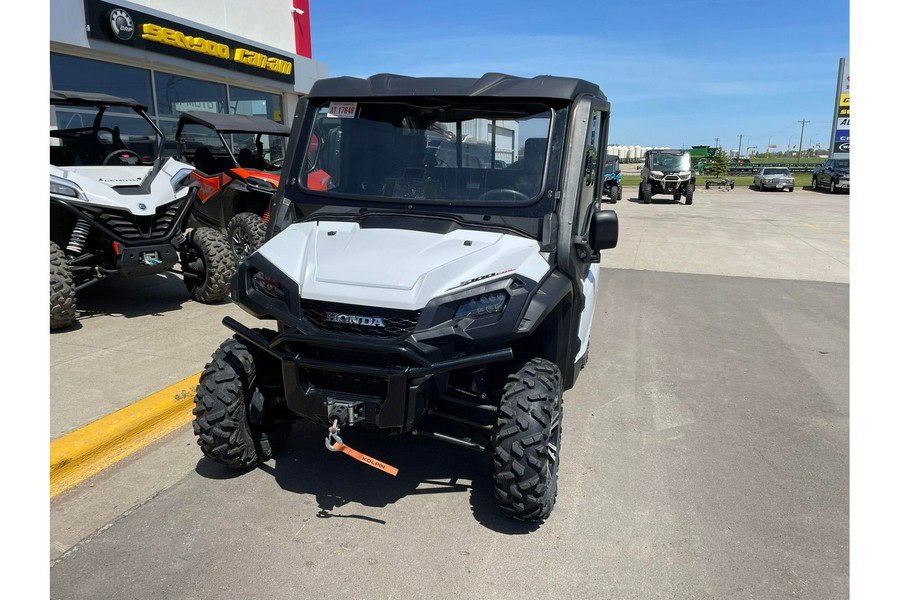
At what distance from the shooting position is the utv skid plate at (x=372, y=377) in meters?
2.73

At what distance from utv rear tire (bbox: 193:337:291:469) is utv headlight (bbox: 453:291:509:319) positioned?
1184 mm

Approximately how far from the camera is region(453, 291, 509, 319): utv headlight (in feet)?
9.29

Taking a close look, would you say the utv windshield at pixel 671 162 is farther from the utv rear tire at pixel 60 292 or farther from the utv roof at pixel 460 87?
the utv rear tire at pixel 60 292

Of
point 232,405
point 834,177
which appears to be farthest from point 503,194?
point 834,177

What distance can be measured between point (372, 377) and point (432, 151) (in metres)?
1.41

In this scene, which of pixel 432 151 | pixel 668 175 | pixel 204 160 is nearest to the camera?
pixel 432 151

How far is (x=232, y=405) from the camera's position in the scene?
3.19 metres

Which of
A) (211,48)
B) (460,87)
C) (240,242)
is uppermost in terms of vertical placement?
(211,48)

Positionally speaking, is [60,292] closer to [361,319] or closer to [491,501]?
[361,319]

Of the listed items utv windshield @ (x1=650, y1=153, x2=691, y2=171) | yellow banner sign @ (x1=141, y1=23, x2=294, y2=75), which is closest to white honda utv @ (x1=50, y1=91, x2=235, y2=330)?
yellow banner sign @ (x1=141, y1=23, x2=294, y2=75)

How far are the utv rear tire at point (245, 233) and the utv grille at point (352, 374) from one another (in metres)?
5.38

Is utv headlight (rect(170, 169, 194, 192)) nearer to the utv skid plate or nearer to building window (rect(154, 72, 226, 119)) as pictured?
the utv skid plate

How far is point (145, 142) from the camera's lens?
36.9 feet

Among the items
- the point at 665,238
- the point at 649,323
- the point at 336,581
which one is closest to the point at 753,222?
the point at 665,238
